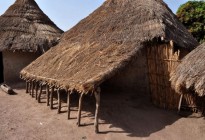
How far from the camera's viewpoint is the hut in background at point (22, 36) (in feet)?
52.5

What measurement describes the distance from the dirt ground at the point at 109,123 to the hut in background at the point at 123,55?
19.7 inches

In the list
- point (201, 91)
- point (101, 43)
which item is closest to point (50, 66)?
point (101, 43)

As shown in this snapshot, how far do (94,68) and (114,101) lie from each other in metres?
2.01

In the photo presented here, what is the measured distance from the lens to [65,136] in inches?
347

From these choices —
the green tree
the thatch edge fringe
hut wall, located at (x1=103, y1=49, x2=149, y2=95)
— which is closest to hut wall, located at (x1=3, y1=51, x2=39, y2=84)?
the thatch edge fringe

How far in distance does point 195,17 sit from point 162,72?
8795 millimetres

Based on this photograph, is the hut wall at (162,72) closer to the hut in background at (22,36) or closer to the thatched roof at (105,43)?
the thatched roof at (105,43)

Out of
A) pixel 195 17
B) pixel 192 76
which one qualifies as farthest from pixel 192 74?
pixel 195 17

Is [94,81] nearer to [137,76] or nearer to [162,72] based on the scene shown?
[162,72]

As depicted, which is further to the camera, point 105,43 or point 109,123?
point 105,43

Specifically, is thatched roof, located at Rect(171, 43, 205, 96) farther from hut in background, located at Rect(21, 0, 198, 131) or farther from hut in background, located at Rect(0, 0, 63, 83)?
hut in background, located at Rect(0, 0, 63, 83)

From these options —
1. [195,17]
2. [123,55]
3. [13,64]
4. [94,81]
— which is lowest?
[94,81]

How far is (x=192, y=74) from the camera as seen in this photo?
328 inches

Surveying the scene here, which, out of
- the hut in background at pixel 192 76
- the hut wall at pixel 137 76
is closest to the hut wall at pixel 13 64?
the hut wall at pixel 137 76
